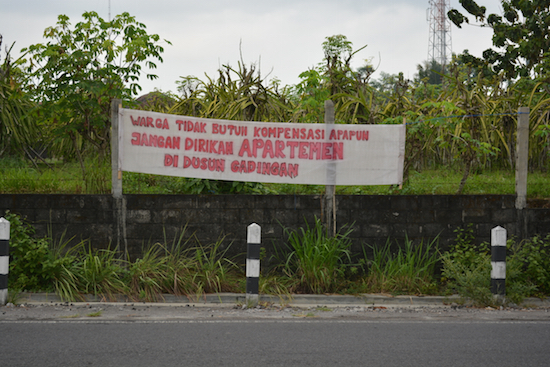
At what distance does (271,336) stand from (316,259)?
7.07ft

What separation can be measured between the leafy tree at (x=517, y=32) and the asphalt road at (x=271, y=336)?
11099 millimetres

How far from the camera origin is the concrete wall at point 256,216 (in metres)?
7.88

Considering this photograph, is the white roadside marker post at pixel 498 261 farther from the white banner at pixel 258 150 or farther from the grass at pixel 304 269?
the white banner at pixel 258 150

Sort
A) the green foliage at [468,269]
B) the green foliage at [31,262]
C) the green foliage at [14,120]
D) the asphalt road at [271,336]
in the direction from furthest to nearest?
the green foliage at [14,120] < the green foliage at [31,262] < the green foliage at [468,269] < the asphalt road at [271,336]

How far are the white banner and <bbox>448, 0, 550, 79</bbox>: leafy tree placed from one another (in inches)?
351

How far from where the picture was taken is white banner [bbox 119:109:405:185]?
26.6 feet

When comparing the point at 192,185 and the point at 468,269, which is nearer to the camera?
the point at 468,269

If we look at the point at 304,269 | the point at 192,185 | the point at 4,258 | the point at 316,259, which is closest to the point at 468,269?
the point at 316,259

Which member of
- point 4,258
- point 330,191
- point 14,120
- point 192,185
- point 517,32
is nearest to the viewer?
point 4,258

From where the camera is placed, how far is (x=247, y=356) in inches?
191

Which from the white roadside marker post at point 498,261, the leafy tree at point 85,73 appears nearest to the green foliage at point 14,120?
the leafy tree at point 85,73

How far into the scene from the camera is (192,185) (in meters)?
8.34

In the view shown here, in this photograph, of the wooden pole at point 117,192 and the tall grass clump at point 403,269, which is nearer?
the tall grass clump at point 403,269

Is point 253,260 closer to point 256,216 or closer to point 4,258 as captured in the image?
point 256,216
